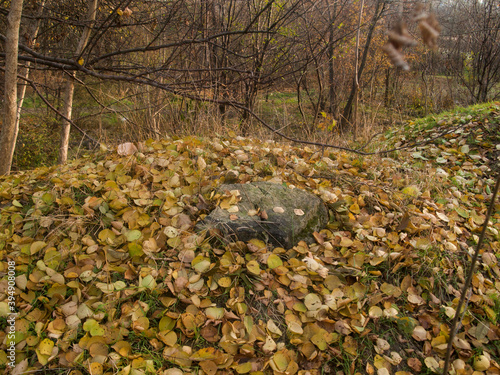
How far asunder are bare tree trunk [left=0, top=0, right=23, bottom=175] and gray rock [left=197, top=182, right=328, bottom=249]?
59.4 inches

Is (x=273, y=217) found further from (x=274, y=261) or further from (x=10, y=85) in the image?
→ (x=10, y=85)

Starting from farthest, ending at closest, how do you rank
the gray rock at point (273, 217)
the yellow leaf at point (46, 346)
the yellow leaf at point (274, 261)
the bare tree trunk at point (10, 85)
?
the bare tree trunk at point (10, 85) → the gray rock at point (273, 217) → the yellow leaf at point (274, 261) → the yellow leaf at point (46, 346)

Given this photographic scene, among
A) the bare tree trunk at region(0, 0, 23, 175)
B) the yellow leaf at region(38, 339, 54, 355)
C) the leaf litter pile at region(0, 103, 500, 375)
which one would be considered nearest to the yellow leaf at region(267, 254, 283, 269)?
the leaf litter pile at region(0, 103, 500, 375)

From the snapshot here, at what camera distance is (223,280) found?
4.73 feet

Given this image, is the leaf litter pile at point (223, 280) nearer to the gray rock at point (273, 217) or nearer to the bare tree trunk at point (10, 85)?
the gray rock at point (273, 217)

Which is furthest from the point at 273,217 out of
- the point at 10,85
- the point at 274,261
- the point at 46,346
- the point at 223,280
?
the point at 10,85

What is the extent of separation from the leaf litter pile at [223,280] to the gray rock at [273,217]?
0.06m

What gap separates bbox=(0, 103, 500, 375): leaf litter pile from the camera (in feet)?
4.11

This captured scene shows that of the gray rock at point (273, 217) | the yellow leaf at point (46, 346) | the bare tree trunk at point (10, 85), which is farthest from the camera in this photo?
the bare tree trunk at point (10, 85)

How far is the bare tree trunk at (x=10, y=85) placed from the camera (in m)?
1.97

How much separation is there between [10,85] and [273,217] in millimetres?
1868

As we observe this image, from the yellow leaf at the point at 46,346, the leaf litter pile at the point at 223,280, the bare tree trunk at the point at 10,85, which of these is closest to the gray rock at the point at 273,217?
the leaf litter pile at the point at 223,280

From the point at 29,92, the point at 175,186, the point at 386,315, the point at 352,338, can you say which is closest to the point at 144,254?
the point at 175,186

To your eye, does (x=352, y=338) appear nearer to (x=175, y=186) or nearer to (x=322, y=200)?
(x=322, y=200)
